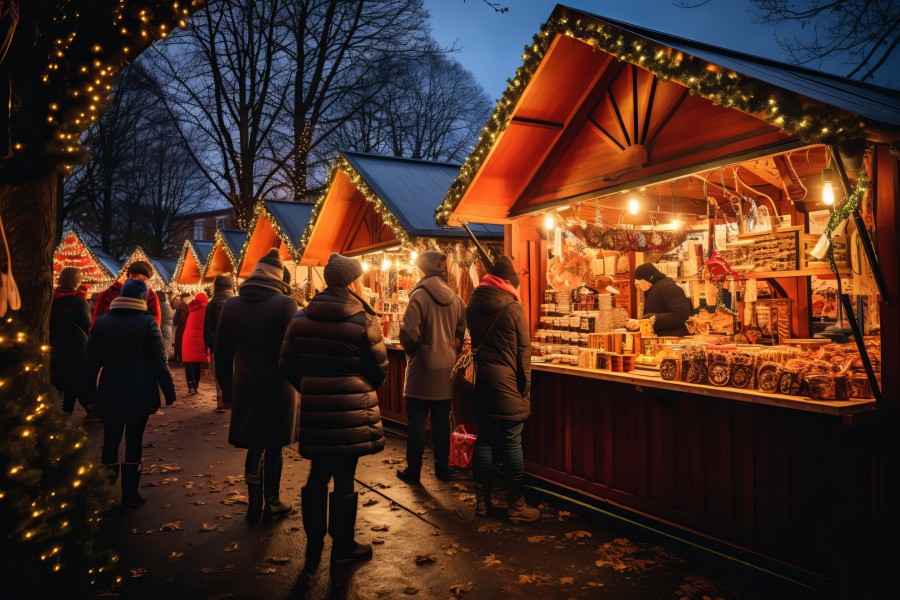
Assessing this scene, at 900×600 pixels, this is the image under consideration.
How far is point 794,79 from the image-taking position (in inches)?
204

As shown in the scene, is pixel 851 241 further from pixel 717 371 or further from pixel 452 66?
pixel 452 66

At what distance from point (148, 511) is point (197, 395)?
7.64 meters

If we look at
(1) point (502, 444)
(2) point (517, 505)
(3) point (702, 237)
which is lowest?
(2) point (517, 505)

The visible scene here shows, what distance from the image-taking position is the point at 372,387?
179 inches

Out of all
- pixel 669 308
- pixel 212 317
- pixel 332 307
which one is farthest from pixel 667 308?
pixel 212 317

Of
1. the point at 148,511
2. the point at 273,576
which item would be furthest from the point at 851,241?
the point at 148,511

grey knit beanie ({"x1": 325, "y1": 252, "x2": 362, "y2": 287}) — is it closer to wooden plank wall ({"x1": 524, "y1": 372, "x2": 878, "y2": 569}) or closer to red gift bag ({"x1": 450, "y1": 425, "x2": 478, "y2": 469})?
wooden plank wall ({"x1": 524, "y1": 372, "x2": 878, "y2": 569})

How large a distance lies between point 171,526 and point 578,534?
3513mm

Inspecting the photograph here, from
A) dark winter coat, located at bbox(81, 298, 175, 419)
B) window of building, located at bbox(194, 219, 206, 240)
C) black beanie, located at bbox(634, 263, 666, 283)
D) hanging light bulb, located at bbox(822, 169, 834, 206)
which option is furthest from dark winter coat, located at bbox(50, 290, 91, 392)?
window of building, located at bbox(194, 219, 206, 240)

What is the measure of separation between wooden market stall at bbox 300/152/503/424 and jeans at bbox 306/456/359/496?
359cm

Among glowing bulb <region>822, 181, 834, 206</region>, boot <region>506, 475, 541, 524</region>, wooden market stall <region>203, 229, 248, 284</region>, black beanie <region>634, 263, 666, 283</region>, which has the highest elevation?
wooden market stall <region>203, 229, 248, 284</region>

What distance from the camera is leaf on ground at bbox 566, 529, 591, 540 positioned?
5262 millimetres

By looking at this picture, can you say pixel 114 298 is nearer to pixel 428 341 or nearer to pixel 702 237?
pixel 428 341

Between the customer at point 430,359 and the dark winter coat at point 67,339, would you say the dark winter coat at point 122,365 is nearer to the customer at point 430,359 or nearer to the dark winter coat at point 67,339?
the customer at point 430,359
